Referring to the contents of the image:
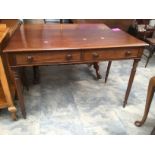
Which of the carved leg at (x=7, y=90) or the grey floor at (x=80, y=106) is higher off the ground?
the carved leg at (x=7, y=90)

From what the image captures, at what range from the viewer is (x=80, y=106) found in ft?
5.19

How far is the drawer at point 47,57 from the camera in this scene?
3.62ft

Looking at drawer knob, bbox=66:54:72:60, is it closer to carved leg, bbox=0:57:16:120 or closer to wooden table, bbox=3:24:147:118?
wooden table, bbox=3:24:147:118

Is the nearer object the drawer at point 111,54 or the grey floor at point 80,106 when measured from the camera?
the drawer at point 111,54

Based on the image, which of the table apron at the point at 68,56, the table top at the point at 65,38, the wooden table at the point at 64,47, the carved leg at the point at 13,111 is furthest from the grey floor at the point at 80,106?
the table top at the point at 65,38

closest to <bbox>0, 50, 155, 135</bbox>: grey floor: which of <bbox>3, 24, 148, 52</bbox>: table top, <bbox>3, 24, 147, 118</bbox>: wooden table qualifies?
<bbox>3, 24, 147, 118</bbox>: wooden table

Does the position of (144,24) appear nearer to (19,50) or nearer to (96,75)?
(96,75)

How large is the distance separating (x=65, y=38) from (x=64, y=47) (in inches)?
7.1

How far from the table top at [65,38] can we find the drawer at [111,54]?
0.04 metres

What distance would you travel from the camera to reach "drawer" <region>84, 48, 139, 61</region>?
3.93ft

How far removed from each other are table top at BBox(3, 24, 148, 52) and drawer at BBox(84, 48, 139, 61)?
0.04 metres

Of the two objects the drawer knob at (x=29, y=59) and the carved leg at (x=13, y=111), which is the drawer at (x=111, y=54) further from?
the carved leg at (x=13, y=111)

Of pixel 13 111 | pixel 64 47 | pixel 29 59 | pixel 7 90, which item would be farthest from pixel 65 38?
pixel 13 111
